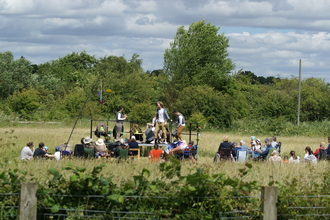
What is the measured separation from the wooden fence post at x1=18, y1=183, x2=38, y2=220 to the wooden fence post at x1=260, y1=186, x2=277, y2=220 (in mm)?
2943

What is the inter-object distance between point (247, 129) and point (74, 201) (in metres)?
31.8

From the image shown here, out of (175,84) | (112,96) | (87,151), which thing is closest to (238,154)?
(87,151)

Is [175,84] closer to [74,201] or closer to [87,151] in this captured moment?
[87,151]

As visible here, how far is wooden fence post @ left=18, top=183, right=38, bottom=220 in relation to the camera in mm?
6160

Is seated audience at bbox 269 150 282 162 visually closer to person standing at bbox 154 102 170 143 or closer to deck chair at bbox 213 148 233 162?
deck chair at bbox 213 148 233 162

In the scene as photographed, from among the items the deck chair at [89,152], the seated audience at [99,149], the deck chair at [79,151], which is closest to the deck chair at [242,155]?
the seated audience at [99,149]

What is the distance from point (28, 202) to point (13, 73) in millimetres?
65897

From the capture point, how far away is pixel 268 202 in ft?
22.1

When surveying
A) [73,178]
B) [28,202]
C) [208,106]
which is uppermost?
[208,106]

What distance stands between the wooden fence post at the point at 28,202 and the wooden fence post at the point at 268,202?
9.65ft

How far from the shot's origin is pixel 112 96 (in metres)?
52.3

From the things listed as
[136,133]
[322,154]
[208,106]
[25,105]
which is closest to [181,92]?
[208,106]

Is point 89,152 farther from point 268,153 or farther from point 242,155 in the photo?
point 268,153

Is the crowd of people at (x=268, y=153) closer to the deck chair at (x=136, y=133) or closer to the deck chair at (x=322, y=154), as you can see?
the deck chair at (x=322, y=154)
